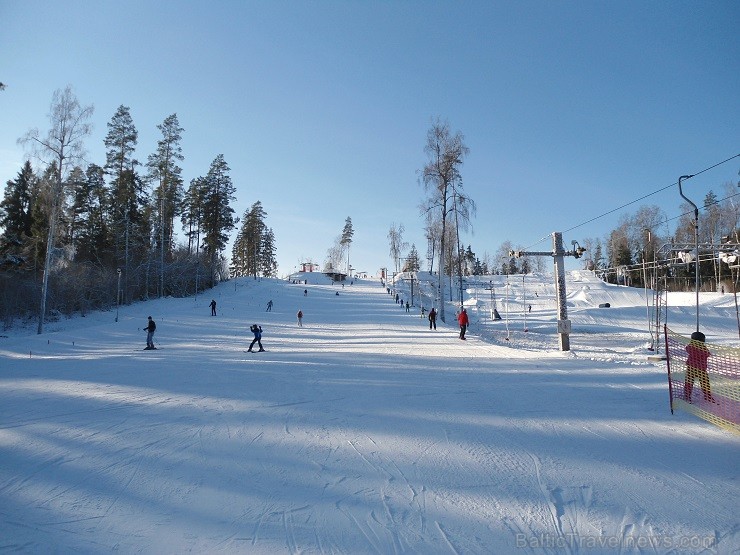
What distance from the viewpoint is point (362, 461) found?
194 inches

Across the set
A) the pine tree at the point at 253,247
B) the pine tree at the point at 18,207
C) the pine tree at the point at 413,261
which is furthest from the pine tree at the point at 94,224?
the pine tree at the point at 413,261

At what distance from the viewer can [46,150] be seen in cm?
2288

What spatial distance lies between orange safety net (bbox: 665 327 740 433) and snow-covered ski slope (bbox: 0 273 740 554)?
→ 0.82 feet

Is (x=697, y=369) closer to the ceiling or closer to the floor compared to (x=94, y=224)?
closer to the floor

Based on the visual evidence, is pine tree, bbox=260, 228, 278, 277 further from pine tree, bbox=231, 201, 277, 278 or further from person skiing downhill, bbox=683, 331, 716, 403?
person skiing downhill, bbox=683, 331, 716, 403

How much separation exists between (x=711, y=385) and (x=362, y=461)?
6.07 metres

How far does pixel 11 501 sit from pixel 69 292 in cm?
3099

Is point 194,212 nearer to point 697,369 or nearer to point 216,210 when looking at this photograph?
point 216,210

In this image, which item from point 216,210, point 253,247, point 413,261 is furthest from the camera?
point 413,261

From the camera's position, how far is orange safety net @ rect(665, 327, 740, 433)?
6.11 m

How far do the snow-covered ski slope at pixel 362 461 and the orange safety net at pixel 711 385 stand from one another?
0.25 meters

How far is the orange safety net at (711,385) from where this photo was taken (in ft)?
20.0

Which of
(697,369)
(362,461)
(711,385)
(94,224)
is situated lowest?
(362,461)

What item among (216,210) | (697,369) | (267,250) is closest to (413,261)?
(267,250)
